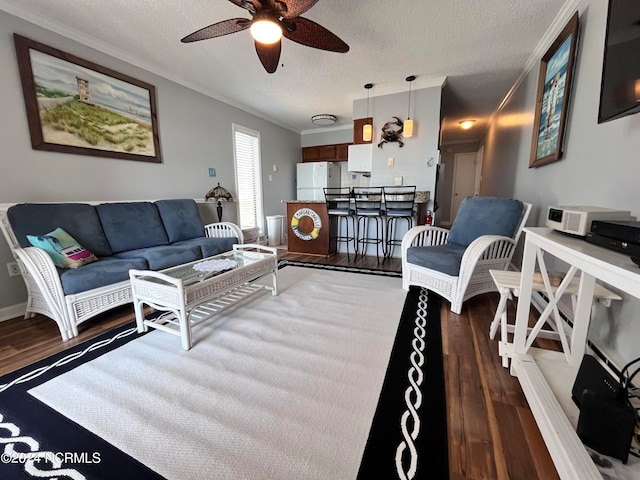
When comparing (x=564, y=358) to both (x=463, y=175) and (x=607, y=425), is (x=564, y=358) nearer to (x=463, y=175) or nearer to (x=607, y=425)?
(x=607, y=425)

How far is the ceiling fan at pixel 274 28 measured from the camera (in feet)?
5.15

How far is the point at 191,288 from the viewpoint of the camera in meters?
1.55

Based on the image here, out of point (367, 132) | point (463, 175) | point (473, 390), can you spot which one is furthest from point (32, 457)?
point (463, 175)

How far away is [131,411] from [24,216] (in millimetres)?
1829

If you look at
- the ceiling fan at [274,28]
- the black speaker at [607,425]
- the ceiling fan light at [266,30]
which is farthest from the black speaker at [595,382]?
the ceiling fan light at [266,30]

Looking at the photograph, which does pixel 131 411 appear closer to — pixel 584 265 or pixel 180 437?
pixel 180 437

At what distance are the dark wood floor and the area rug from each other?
8cm

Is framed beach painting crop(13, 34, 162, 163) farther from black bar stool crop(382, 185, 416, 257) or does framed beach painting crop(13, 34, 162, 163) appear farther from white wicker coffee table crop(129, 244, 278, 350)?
black bar stool crop(382, 185, 416, 257)

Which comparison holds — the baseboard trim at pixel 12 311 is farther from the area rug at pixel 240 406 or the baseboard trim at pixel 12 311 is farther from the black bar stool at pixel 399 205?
the black bar stool at pixel 399 205

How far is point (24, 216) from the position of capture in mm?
1895

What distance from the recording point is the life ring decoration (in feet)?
12.8

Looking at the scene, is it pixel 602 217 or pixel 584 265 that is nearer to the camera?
pixel 584 265

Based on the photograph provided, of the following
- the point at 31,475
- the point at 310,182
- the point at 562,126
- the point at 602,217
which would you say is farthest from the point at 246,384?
the point at 310,182

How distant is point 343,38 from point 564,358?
2.96 meters
